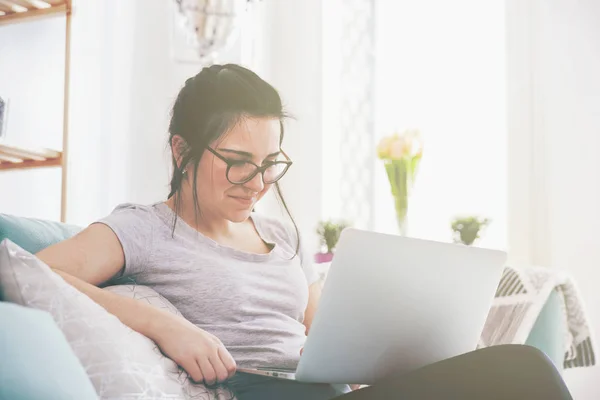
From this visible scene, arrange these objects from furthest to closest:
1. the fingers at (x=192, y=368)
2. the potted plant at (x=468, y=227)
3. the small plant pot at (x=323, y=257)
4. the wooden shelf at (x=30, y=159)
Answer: the small plant pot at (x=323, y=257)
the potted plant at (x=468, y=227)
the wooden shelf at (x=30, y=159)
the fingers at (x=192, y=368)

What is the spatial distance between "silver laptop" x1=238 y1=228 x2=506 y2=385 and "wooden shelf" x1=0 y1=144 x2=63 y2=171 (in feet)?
3.49

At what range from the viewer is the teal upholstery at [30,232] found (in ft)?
3.68

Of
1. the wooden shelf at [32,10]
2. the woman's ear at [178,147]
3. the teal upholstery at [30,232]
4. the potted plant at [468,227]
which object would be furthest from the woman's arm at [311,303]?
the wooden shelf at [32,10]

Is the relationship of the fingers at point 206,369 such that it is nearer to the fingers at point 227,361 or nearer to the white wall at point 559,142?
the fingers at point 227,361

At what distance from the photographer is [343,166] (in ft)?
9.36

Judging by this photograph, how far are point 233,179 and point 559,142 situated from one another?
5.19 ft

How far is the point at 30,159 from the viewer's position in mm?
1946

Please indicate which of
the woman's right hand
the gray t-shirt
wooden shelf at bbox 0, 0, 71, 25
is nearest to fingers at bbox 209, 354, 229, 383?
the woman's right hand

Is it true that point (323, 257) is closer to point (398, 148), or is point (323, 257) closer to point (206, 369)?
point (398, 148)

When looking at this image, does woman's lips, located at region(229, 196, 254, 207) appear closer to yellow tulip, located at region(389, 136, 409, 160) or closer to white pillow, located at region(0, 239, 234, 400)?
white pillow, located at region(0, 239, 234, 400)

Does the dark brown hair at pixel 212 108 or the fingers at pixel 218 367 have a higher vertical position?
the dark brown hair at pixel 212 108

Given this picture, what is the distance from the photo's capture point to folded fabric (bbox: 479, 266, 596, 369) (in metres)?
1.70

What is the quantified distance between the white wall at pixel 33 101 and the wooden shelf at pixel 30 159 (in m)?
0.06

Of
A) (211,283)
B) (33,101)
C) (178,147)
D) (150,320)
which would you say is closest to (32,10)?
(33,101)
